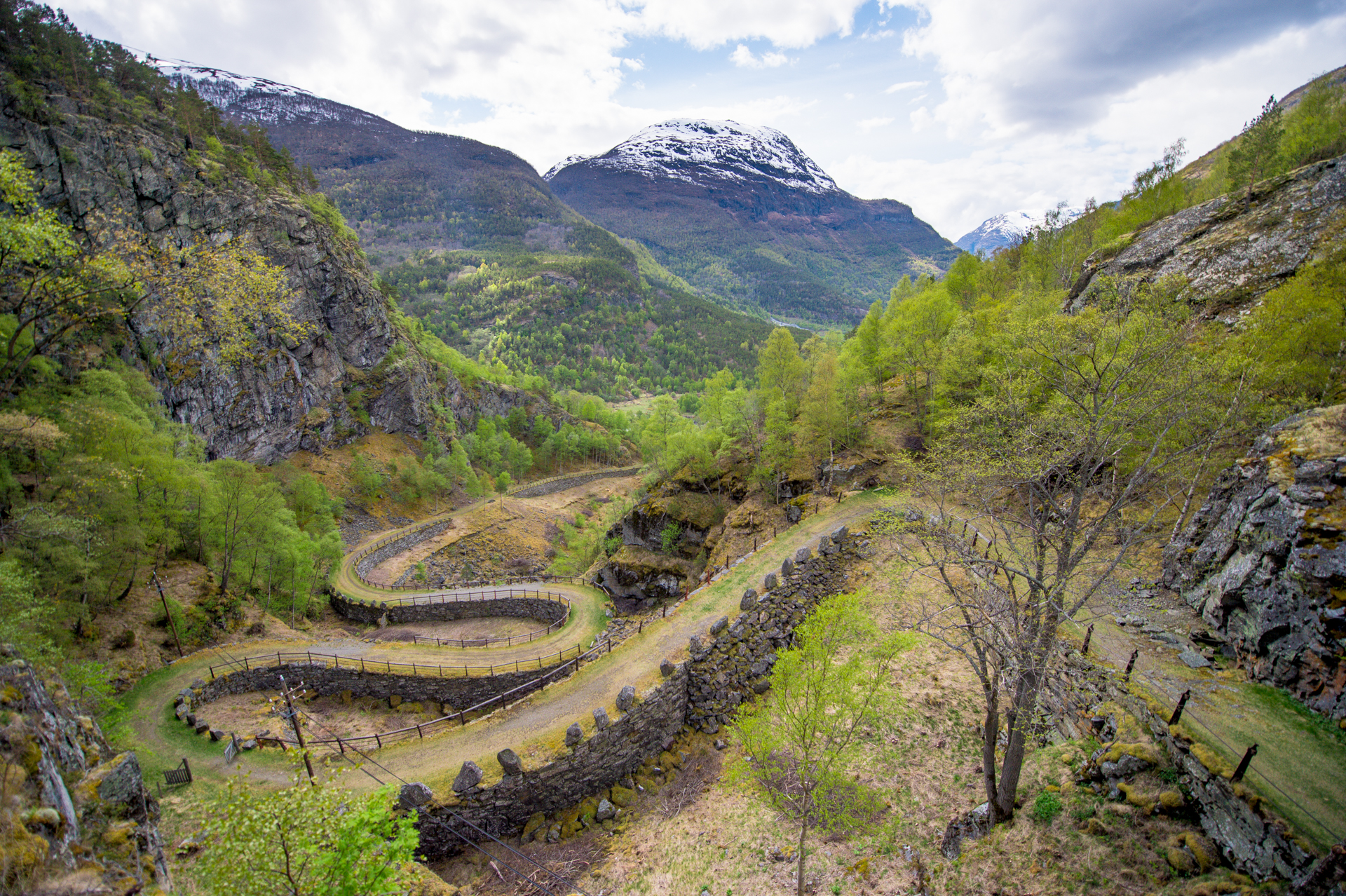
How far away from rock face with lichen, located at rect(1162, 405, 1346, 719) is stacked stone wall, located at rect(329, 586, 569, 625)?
33385 millimetres

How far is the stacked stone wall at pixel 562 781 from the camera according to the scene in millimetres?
15227

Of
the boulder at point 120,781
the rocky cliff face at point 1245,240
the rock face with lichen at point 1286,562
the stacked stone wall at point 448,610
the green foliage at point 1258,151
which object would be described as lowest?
the stacked stone wall at point 448,610

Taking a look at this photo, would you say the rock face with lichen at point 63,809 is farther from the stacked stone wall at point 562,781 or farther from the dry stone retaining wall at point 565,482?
the dry stone retaining wall at point 565,482

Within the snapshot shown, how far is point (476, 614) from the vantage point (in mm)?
37250

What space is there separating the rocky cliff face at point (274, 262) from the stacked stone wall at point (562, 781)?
143 feet

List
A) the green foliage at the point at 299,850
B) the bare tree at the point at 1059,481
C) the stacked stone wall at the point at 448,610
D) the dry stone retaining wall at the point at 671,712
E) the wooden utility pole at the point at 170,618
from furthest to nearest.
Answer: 1. the stacked stone wall at the point at 448,610
2. the wooden utility pole at the point at 170,618
3. the dry stone retaining wall at the point at 671,712
4. the bare tree at the point at 1059,481
5. the green foliage at the point at 299,850

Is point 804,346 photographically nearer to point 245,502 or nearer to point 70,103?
point 245,502

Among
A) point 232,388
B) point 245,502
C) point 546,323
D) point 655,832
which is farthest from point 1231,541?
point 546,323

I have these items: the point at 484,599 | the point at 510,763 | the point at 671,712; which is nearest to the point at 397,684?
the point at 484,599

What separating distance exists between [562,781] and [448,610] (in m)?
24.7

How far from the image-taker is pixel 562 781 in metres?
16.2

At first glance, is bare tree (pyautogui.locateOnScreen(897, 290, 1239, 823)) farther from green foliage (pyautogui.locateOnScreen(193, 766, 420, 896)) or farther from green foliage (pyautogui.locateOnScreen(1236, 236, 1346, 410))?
green foliage (pyautogui.locateOnScreen(193, 766, 420, 896))

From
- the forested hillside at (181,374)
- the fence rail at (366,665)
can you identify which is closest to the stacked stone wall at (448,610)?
the forested hillside at (181,374)

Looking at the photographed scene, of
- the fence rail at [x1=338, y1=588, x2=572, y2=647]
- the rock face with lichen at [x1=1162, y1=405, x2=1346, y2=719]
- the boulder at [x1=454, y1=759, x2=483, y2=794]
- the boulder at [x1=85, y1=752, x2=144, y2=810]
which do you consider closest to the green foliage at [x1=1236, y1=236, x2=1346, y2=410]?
the rock face with lichen at [x1=1162, y1=405, x2=1346, y2=719]
